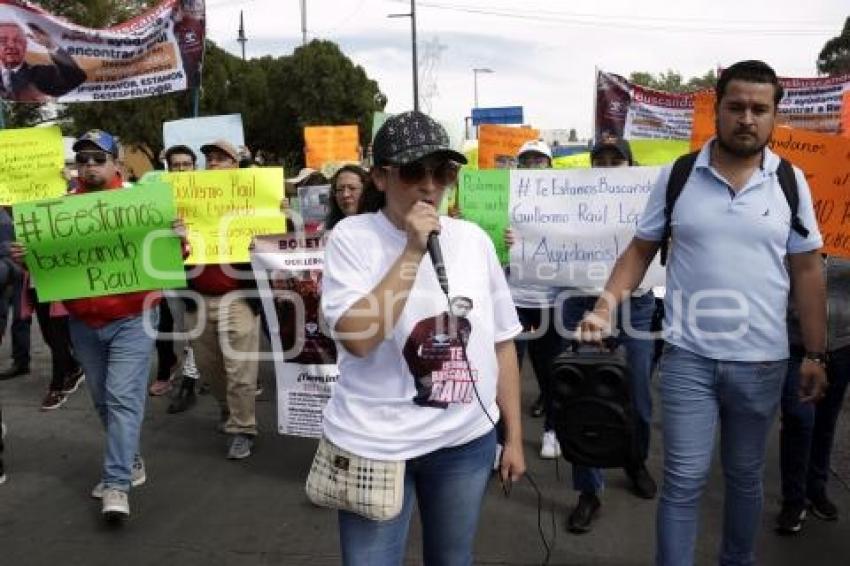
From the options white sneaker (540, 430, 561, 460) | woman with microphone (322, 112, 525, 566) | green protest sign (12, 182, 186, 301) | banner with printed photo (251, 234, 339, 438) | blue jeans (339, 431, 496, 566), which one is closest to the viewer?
woman with microphone (322, 112, 525, 566)

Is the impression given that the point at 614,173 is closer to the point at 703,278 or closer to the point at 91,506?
the point at 703,278

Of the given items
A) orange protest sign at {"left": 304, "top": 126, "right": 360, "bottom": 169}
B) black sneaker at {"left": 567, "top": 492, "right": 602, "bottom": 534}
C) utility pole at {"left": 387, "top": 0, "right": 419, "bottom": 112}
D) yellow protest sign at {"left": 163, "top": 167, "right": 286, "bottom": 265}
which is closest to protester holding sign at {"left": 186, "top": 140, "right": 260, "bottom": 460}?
yellow protest sign at {"left": 163, "top": 167, "right": 286, "bottom": 265}

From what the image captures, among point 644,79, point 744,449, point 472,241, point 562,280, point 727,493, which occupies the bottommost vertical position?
point 727,493

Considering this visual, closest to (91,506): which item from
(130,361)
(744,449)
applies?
(130,361)

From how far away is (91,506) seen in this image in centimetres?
413

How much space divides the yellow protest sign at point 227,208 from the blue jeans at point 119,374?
3.44 ft

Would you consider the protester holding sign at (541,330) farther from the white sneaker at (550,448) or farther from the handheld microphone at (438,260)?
the handheld microphone at (438,260)

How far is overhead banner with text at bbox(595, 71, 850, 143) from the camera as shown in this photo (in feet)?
23.7

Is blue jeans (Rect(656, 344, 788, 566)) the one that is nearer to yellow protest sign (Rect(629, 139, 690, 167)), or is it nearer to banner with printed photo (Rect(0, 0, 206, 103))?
yellow protest sign (Rect(629, 139, 690, 167))

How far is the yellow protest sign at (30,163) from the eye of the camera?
16.5 feet

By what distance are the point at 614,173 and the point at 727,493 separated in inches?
88.9

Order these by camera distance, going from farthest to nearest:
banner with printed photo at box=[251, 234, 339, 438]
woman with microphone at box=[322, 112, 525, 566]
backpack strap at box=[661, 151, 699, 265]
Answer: banner with printed photo at box=[251, 234, 339, 438] → backpack strap at box=[661, 151, 699, 265] → woman with microphone at box=[322, 112, 525, 566]

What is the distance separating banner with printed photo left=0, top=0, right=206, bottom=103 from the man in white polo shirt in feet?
14.6

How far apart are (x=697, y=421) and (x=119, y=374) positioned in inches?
108
